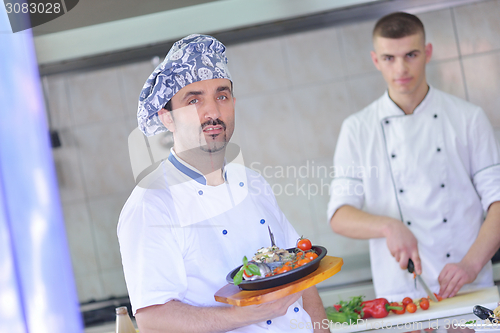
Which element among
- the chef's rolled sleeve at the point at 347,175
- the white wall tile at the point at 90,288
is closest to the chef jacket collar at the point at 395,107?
the chef's rolled sleeve at the point at 347,175

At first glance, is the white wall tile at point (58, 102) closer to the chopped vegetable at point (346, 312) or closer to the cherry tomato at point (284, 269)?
the chopped vegetable at point (346, 312)

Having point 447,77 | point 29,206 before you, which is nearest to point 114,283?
point 29,206

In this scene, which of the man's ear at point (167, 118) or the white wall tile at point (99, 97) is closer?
the man's ear at point (167, 118)

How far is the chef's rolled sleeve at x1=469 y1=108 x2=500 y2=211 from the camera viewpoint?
1.63 meters

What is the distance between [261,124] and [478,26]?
108 cm

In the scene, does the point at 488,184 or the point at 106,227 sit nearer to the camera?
the point at 488,184

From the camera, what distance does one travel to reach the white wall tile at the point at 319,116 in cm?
213

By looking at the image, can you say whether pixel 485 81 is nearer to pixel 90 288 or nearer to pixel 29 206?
pixel 29 206

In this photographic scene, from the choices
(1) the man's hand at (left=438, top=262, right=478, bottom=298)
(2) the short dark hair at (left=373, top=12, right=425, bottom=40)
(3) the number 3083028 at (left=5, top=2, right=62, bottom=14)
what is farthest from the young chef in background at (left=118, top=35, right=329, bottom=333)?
(2) the short dark hair at (left=373, top=12, right=425, bottom=40)

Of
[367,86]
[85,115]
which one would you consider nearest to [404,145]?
Answer: [367,86]

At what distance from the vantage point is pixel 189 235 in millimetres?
969

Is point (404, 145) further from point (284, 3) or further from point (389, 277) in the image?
point (284, 3)

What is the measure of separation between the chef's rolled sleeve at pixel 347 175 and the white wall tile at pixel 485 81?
649mm

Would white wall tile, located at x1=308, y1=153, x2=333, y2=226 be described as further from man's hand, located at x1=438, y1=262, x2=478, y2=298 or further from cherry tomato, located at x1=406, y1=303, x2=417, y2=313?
cherry tomato, located at x1=406, y1=303, x2=417, y2=313
